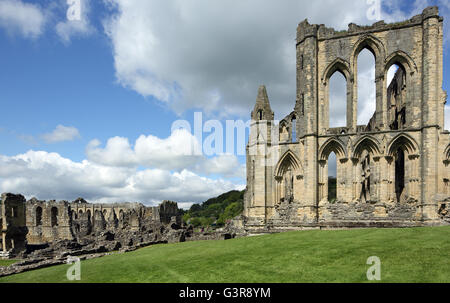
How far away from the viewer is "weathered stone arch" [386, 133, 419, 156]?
16.9 m

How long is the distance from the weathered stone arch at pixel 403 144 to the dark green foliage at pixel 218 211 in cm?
3528

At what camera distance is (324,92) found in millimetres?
19047

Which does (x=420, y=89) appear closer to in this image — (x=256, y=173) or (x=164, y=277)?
(x=256, y=173)

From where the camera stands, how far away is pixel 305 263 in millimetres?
7730

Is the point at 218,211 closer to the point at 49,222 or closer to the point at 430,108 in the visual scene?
the point at 49,222

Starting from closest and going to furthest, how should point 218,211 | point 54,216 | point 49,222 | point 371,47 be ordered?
point 371,47
point 49,222
point 54,216
point 218,211

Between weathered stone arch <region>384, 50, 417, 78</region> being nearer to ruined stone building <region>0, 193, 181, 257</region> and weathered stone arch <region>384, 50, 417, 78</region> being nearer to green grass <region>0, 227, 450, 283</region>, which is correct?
green grass <region>0, 227, 450, 283</region>

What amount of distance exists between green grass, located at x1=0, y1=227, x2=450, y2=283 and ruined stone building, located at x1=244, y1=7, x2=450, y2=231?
661cm

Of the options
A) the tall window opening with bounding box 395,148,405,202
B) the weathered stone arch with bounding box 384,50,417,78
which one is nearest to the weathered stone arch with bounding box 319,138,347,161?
the tall window opening with bounding box 395,148,405,202

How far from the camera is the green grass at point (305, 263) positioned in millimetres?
6582

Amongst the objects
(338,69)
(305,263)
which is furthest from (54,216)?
(305,263)

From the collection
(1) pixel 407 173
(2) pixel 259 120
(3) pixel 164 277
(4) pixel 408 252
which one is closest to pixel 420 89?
(1) pixel 407 173

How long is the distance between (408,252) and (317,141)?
11.0 meters

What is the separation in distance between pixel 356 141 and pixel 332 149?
147cm
